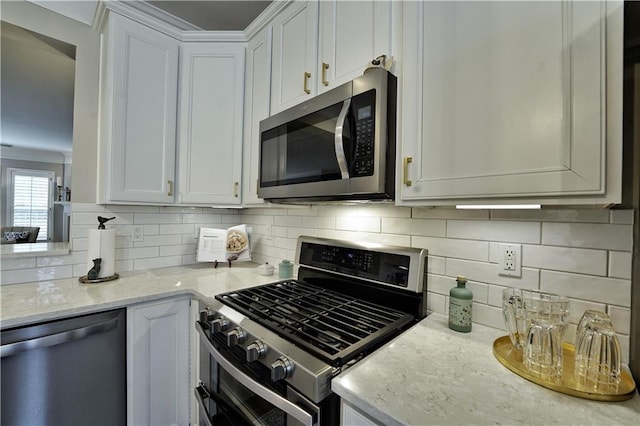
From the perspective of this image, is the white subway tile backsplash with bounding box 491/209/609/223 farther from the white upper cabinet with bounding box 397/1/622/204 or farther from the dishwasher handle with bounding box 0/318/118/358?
the dishwasher handle with bounding box 0/318/118/358

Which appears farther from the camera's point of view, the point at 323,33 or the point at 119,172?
the point at 119,172

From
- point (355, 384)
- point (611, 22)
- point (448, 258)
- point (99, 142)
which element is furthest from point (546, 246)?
point (99, 142)

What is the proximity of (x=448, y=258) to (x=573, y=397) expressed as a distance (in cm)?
56

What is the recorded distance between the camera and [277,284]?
61.4 inches

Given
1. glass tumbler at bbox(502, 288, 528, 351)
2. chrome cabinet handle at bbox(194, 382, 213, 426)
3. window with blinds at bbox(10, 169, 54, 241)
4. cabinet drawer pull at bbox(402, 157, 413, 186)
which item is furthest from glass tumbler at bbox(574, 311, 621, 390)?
window with blinds at bbox(10, 169, 54, 241)

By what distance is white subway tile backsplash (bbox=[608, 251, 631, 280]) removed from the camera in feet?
2.60

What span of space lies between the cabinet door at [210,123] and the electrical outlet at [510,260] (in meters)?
1.48

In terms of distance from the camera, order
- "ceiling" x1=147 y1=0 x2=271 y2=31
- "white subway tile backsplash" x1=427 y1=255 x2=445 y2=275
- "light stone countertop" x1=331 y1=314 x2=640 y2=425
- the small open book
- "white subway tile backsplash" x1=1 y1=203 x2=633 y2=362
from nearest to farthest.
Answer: "light stone countertop" x1=331 y1=314 x2=640 y2=425, "white subway tile backsplash" x1=1 y1=203 x2=633 y2=362, "white subway tile backsplash" x1=427 y1=255 x2=445 y2=275, "ceiling" x1=147 y1=0 x2=271 y2=31, the small open book

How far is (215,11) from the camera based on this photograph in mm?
1834

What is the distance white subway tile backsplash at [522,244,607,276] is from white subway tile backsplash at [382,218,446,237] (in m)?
0.30

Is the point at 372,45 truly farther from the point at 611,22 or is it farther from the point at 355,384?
the point at 355,384

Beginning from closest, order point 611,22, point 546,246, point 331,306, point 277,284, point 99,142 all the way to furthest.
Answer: point 611,22, point 546,246, point 331,306, point 277,284, point 99,142

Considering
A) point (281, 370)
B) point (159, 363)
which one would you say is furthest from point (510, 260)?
point (159, 363)

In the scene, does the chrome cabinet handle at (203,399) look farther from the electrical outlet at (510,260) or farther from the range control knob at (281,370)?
the electrical outlet at (510,260)
